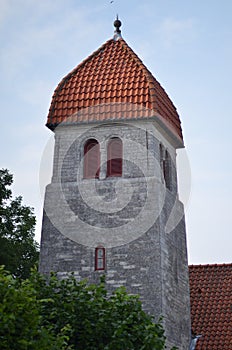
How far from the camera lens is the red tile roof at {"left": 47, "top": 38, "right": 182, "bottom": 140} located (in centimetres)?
1527

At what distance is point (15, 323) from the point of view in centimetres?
838

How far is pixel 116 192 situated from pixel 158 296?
3016 mm

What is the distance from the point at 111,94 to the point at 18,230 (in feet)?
21.9

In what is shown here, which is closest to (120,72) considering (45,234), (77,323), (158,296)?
(45,234)

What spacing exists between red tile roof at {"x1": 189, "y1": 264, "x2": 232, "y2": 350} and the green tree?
19.2ft

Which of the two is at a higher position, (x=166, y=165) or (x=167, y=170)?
(x=166, y=165)

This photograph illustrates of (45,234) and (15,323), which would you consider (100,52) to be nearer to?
(45,234)

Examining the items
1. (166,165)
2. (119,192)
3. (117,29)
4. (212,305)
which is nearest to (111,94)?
(166,165)

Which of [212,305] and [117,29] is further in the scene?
[117,29]

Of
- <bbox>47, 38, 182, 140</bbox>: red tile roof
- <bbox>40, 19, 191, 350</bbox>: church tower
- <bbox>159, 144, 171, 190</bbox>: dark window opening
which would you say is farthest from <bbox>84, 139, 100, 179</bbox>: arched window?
<bbox>159, 144, 171, 190</bbox>: dark window opening

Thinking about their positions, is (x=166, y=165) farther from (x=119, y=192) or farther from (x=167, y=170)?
(x=119, y=192)

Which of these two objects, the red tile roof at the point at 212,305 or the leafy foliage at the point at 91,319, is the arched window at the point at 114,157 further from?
the red tile roof at the point at 212,305

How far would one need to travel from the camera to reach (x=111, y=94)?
15633mm

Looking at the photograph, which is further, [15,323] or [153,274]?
[153,274]
